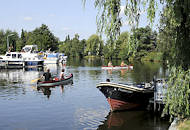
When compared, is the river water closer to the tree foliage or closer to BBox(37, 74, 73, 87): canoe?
BBox(37, 74, 73, 87): canoe

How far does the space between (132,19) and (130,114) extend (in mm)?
8095

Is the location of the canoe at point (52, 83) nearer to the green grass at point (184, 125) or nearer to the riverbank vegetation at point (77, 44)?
the green grass at point (184, 125)

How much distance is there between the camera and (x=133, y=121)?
576 inches

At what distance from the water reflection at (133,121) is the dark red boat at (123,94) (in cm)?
55

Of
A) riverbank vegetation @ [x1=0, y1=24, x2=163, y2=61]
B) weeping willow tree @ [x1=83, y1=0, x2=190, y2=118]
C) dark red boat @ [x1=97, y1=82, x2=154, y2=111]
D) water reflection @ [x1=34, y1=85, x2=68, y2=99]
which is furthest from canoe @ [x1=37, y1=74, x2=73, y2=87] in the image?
riverbank vegetation @ [x1=0, y1=24, x2=163, y2=61]

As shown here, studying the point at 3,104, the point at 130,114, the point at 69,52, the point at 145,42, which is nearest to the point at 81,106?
the point at 130,114

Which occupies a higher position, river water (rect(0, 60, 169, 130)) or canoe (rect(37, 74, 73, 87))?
canoe (rect(37, 74, 73, 87))

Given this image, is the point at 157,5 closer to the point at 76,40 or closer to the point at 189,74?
the point at 189,74

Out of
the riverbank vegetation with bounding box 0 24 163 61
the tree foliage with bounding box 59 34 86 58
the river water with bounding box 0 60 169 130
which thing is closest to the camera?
the river water with bounding box 0 60 169 130

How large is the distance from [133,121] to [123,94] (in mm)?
2273

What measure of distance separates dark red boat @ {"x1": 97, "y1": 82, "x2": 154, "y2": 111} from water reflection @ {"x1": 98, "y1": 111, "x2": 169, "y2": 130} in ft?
1.81

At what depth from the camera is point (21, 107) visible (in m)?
17.9

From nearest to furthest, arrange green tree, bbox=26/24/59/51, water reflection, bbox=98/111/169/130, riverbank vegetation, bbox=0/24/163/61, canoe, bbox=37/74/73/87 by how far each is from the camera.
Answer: water reflection, bbox=98/111/169/130 < canoe, bbox=37/74/73/87 < riverbank vegetation, bbox=0/24/163/61 < green tree, bbox=26/24/59/51

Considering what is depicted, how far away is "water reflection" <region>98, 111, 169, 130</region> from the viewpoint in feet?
44.5
